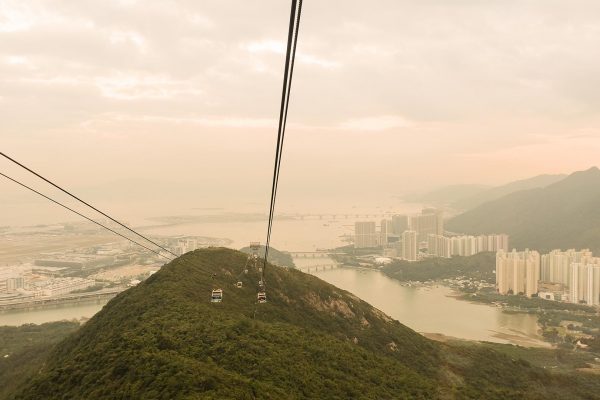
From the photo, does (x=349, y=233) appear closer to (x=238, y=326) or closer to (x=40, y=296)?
(x=40, y=296)

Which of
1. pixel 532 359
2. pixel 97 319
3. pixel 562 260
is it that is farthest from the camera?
pixel 562 260

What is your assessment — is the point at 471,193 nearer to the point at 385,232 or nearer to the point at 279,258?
the point at 385,232

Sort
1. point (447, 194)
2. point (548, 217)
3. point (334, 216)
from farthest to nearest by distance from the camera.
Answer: point (447, 194)
point (334, 216)
point (548, 217)

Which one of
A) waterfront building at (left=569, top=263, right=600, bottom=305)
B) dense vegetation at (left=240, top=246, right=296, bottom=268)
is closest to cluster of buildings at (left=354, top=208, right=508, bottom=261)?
dense vegetation at (left=240, top=246, right=296, bottom=268)

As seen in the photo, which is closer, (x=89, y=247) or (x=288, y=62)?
(x=288, y=62)

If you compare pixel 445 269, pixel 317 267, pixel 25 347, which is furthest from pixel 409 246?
pixel 25 347

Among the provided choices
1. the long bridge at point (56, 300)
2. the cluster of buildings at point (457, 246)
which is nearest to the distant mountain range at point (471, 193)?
the cluster of buildings at point (457, 246)

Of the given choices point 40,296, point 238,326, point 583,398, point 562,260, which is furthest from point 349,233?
point 238,326

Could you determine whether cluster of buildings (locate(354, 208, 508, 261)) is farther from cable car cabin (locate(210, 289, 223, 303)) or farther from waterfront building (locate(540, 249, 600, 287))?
cable car cabin (locate(210, 289, 223, 303))
